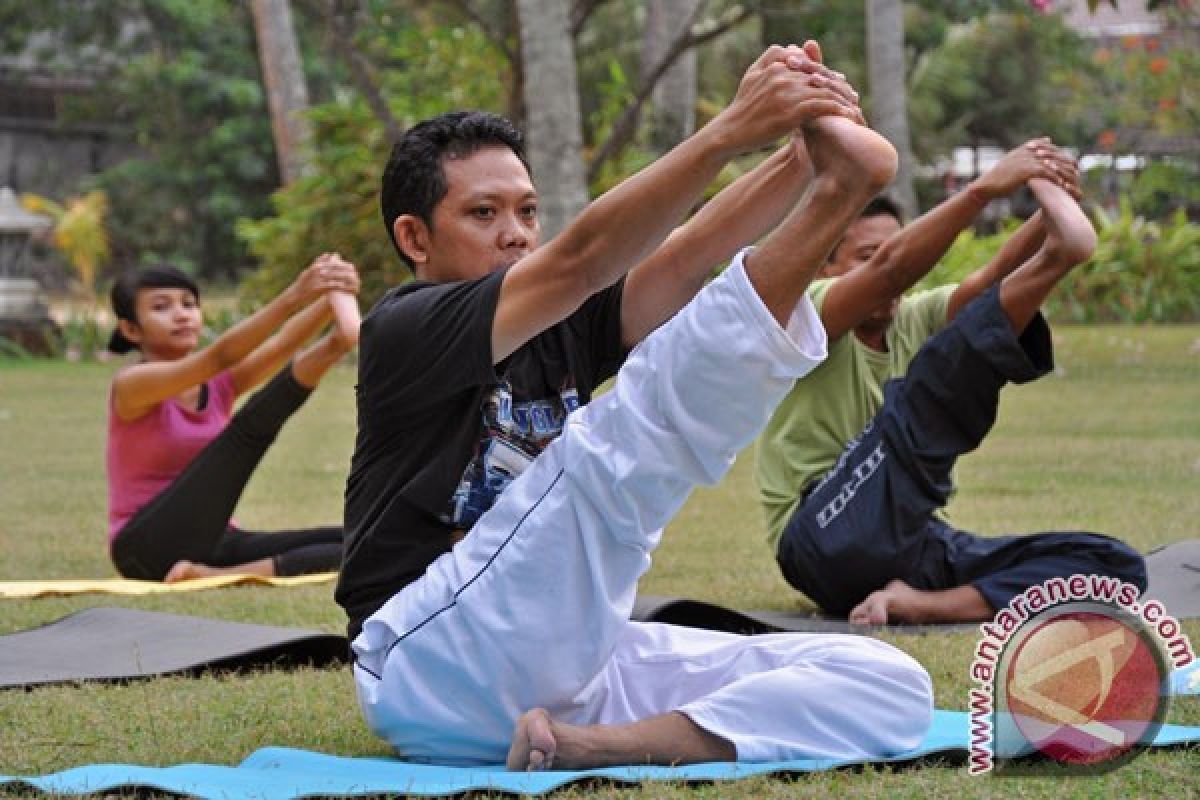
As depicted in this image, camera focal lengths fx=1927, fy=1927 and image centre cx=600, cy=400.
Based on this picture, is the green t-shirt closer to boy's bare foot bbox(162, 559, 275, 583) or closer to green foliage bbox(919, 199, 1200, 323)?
boy's bare foot bbox(162, 559, 275, 583)

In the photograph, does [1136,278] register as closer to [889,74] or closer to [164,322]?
[889,74]

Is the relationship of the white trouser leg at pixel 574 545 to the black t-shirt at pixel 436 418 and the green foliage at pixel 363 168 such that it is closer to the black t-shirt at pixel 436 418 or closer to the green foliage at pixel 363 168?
the black t-shirt at pixel 436 418

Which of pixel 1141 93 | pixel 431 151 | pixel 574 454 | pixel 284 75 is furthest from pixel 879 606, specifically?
pixel 1141 93

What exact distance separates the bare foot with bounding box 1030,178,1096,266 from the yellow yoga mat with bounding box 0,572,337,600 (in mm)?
2940

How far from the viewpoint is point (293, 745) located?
4.04m

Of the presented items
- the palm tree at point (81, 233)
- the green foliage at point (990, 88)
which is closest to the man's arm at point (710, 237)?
the green foliage at point (990, 88)

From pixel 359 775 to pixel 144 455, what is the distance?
3714mm

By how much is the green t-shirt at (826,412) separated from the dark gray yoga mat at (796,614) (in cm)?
35

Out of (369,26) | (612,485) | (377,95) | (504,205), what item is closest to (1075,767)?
(612,485)

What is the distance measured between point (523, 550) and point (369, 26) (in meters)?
16.0

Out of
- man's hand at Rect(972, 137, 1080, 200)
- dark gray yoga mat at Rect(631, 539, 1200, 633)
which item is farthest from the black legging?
man's hand at Rect(972, 137, 1080, 200)

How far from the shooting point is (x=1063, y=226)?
5094mm

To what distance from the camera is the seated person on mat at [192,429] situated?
22.1 feet

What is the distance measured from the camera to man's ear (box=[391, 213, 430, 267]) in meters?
3.79
